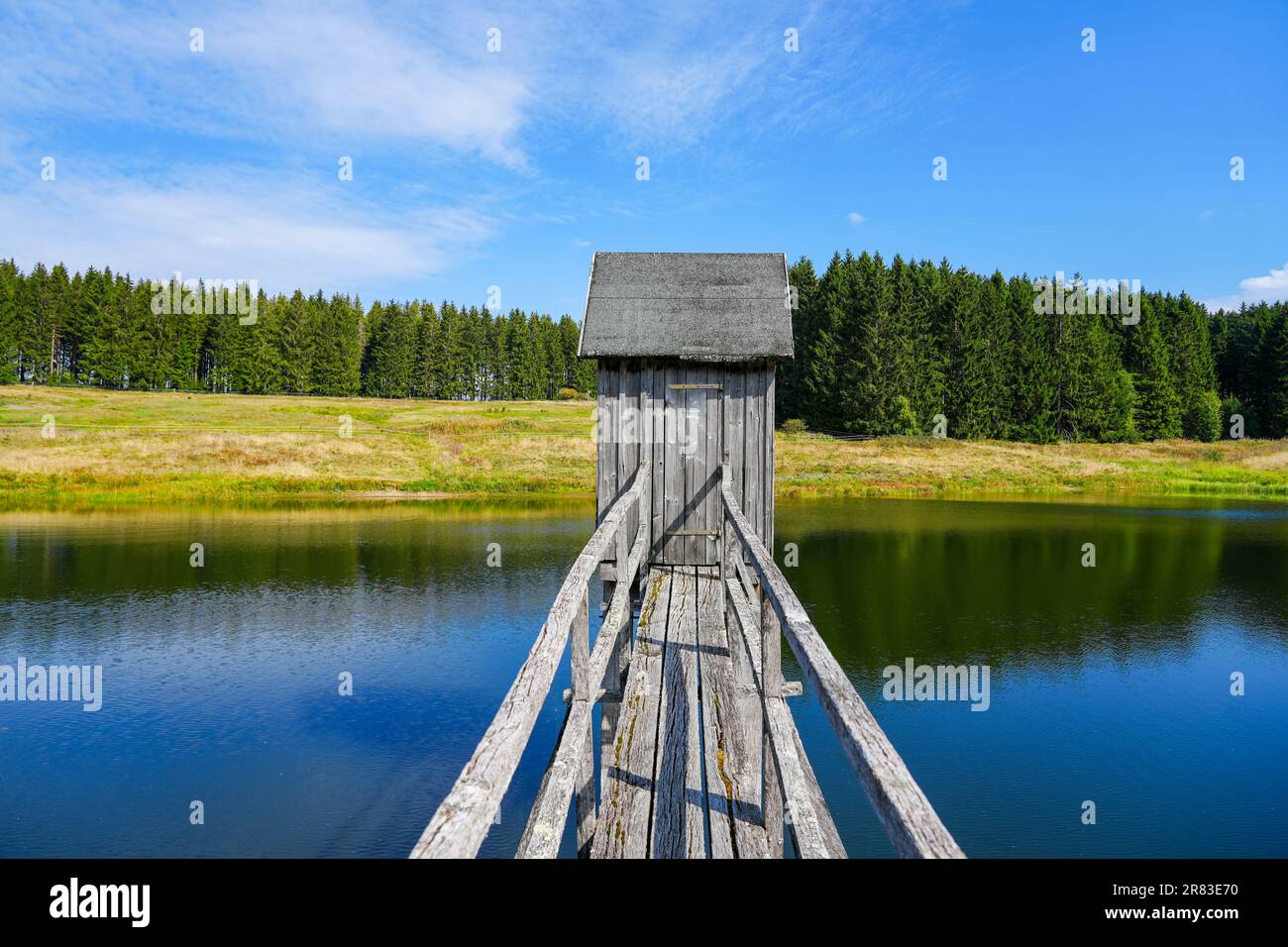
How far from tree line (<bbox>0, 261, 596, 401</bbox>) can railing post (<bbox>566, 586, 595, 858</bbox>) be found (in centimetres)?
8446

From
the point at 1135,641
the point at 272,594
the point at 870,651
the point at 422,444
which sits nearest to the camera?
the point at 870,651

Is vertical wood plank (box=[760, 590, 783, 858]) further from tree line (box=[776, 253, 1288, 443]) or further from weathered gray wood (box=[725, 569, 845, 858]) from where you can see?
tree line (box=[776, 253, 1288, 443])

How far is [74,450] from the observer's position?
43594 mm

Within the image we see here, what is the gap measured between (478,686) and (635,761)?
8863 mm

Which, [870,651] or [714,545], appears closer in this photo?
[714,545]

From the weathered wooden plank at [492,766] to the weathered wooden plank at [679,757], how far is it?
2.17m

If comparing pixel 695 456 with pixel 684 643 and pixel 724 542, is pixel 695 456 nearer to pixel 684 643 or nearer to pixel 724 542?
pixel 724 542
